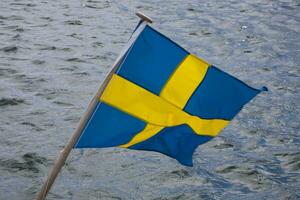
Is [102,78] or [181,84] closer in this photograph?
[181,84]

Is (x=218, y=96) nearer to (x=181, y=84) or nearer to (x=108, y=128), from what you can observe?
(x=181, y=84)

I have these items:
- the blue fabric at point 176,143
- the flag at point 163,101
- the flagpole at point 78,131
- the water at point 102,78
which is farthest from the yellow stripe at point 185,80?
the water at point 102,78

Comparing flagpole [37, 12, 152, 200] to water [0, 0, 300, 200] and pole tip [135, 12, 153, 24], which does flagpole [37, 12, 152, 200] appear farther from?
water [0, 0, 300, 200]

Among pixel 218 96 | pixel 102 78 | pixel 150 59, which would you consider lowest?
pixel 102 78

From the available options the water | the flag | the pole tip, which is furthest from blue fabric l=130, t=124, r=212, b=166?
the water

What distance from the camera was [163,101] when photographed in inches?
201

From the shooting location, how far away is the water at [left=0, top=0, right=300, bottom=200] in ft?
24.4

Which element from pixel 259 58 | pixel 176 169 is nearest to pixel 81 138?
pixel 176 169

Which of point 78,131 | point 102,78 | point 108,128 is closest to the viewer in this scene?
point 78,131

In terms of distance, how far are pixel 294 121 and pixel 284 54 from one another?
3.79 meters

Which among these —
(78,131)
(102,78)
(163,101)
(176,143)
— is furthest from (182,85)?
(102,78)

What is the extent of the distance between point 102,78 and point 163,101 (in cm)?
577

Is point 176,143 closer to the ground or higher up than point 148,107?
closer to the ground

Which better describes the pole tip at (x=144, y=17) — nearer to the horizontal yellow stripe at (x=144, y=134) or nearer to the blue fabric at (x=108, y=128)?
the blue fabric at (x=108, y=128)
